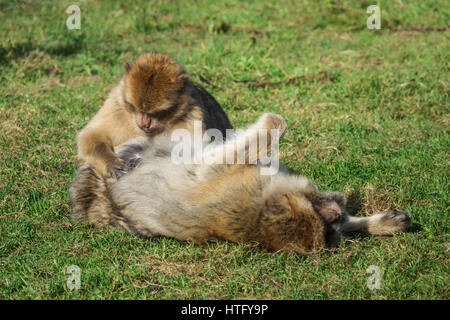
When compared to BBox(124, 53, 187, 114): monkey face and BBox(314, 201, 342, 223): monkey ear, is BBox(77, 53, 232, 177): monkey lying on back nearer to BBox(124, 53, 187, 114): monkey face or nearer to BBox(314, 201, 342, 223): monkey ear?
BBox(124, 53, 187, 114): monkey face

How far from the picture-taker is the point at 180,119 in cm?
455

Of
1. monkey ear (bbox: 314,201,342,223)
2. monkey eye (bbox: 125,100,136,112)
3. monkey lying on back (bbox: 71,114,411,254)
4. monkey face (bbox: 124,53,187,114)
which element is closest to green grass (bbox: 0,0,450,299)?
monkey lying on back (bbox: 71,114,411,254)

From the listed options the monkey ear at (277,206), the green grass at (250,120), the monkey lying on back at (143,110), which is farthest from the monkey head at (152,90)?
the monkey ear at (277,206)

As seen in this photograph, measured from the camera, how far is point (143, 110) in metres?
4.33

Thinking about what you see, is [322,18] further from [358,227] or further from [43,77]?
[358,227]

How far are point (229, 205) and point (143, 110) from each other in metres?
1.37

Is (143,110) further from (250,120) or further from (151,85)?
(250,120)

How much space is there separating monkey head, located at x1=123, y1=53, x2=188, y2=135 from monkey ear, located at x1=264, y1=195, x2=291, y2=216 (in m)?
1.45

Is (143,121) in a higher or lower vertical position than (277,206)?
higher

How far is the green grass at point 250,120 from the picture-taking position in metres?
3.29

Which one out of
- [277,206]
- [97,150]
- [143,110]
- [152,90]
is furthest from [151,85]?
[277,206]

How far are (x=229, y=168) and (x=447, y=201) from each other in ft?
5.48

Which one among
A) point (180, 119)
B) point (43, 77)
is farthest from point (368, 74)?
point (43, 77)
